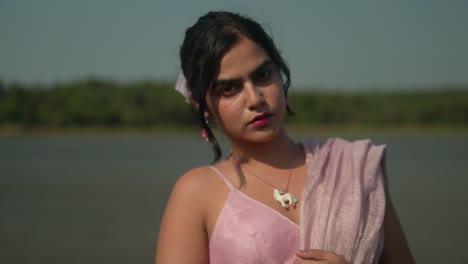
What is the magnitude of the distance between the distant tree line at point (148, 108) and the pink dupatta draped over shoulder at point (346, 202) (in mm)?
17186

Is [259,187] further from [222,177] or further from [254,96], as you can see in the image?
[254,96]

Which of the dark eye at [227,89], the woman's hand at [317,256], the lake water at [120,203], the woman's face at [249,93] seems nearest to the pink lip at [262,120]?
the woman's face at [249,93]

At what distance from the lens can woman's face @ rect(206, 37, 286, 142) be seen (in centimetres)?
178

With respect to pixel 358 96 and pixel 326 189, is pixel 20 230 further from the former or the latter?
pixel 358 96

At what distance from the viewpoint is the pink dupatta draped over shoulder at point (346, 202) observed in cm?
173

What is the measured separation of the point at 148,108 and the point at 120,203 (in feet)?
45.7

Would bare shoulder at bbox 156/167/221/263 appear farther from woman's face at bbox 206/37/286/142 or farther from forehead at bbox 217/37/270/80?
forehead at bbox 217/37/270/80

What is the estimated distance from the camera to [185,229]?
174 centimetres

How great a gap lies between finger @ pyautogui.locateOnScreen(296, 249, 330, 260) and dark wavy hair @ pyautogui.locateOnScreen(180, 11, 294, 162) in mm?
552

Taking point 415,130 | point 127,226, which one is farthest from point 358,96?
point 127,226

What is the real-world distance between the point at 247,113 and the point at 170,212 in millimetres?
376

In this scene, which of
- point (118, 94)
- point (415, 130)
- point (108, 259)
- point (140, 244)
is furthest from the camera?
point (118, 94)

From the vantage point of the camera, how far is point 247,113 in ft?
5.84

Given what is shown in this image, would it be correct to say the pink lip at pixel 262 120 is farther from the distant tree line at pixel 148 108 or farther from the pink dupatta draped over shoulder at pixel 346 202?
the distant tree line at pixel 148 108
